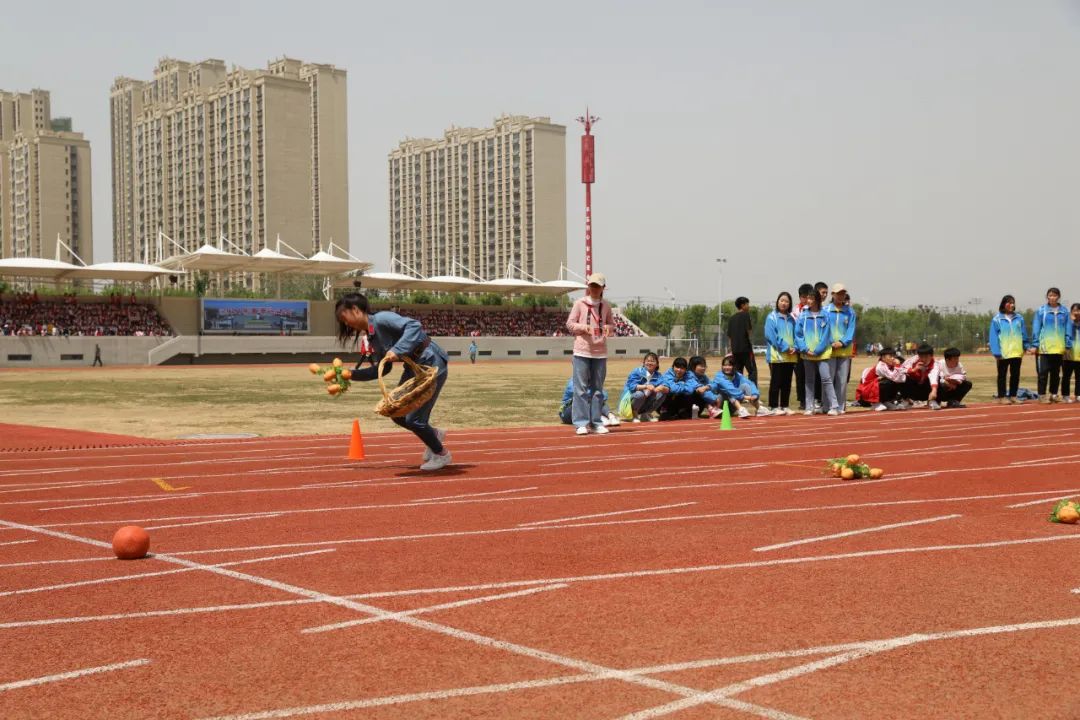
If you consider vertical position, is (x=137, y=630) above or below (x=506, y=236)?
below

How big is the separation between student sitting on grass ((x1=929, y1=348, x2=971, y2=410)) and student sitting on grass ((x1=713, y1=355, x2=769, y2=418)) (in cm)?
317

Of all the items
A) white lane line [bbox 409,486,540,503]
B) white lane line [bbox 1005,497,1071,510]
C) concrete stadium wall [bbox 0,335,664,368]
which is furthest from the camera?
concrete stadium wall [bbox 0,335,664,368]

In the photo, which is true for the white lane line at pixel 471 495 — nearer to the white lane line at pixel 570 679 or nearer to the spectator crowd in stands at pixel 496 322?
the white lane line at pixel 570 679

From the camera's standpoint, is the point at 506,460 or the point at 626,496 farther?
the point at 506,460

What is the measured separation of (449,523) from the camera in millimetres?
7059

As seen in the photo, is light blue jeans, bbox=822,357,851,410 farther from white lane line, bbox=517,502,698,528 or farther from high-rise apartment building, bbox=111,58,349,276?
high-rise apartment building, bbox=111,58,349,276

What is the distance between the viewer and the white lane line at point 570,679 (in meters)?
3.45

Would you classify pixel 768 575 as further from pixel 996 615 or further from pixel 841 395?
pixel 841 395

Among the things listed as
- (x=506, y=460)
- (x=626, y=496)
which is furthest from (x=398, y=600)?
(x=506, y=460)

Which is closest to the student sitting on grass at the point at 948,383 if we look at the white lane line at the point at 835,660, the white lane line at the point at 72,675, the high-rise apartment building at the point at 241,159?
the white lane line at the point at 835,660

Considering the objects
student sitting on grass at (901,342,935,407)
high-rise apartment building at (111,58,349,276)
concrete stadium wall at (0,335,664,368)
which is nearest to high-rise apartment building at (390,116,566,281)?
high-rise apartment building at (111,58,349,276)

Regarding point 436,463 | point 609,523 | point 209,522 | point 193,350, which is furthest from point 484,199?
point 609,523

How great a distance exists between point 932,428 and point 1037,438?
1.76 metres

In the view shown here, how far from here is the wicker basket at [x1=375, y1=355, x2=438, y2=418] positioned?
9297 mm
